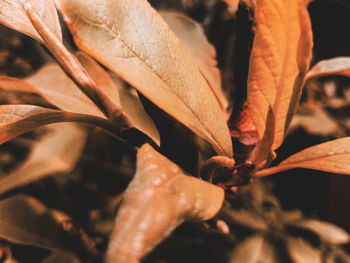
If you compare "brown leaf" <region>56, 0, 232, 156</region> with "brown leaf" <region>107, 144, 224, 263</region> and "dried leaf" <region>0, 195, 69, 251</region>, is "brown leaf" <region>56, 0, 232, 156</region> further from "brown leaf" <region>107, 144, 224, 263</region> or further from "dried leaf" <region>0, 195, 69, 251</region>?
"dried leaf" <region>0, 195, 69, 251</region>

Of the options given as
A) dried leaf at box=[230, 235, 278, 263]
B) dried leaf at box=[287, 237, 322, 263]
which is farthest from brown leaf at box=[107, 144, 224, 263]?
dried leaf at box=[287, 237, 322, 263]

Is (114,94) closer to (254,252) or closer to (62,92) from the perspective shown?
(62,92)

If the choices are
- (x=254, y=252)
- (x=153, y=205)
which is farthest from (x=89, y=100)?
(x=254, y=252)

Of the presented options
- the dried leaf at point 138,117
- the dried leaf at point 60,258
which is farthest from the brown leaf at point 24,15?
the dried leaf at point 60,258

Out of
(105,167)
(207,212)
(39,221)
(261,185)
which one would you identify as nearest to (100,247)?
(39,221)

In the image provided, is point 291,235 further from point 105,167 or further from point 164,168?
point 164,168

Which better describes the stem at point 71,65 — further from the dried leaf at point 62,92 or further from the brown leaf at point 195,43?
the brown leaf at point 195,43

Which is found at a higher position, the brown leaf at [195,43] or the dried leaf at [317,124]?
the brown leaf at [195,43]
